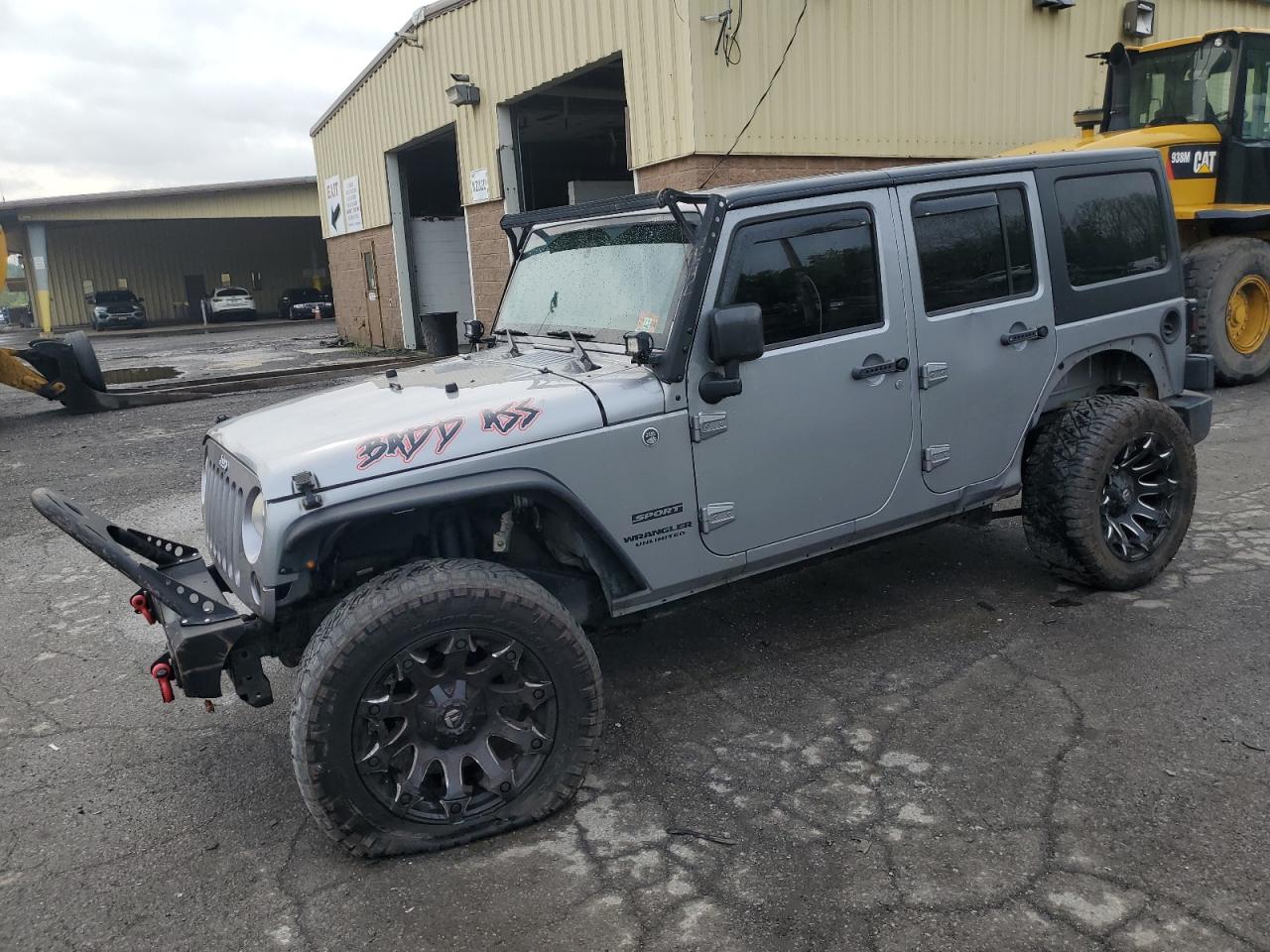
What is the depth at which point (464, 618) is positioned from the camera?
2.94 meters

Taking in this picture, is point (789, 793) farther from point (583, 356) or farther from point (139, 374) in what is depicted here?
point (139, 374)

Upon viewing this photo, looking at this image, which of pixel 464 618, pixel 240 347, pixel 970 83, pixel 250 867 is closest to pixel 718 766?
pixel 464 618

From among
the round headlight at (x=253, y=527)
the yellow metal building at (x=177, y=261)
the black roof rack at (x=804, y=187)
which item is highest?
the yellow metal building at (x=177, y=261)

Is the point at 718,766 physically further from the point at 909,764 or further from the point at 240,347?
the point at 240,347

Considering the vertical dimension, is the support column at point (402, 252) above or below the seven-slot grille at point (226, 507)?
above

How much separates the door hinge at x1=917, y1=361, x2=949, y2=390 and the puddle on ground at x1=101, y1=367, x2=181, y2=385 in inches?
577

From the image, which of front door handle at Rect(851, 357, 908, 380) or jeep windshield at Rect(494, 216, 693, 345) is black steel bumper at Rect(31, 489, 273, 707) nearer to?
jeep windshield at Rect(494, 216, 693, 345)

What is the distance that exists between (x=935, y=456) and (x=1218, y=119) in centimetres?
743

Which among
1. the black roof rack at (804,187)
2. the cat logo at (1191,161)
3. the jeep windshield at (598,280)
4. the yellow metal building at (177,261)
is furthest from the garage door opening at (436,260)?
the yellow metal building at (177,261)

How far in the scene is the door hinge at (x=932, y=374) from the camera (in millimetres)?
3979

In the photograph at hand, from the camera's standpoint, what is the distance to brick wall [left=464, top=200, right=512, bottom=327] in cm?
1344

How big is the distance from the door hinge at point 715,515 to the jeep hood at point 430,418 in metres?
0.43

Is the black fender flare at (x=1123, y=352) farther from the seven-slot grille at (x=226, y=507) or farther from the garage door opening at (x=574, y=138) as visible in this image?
the garage door opening at (x=574, y=138)

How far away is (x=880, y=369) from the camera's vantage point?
385 centimetres
